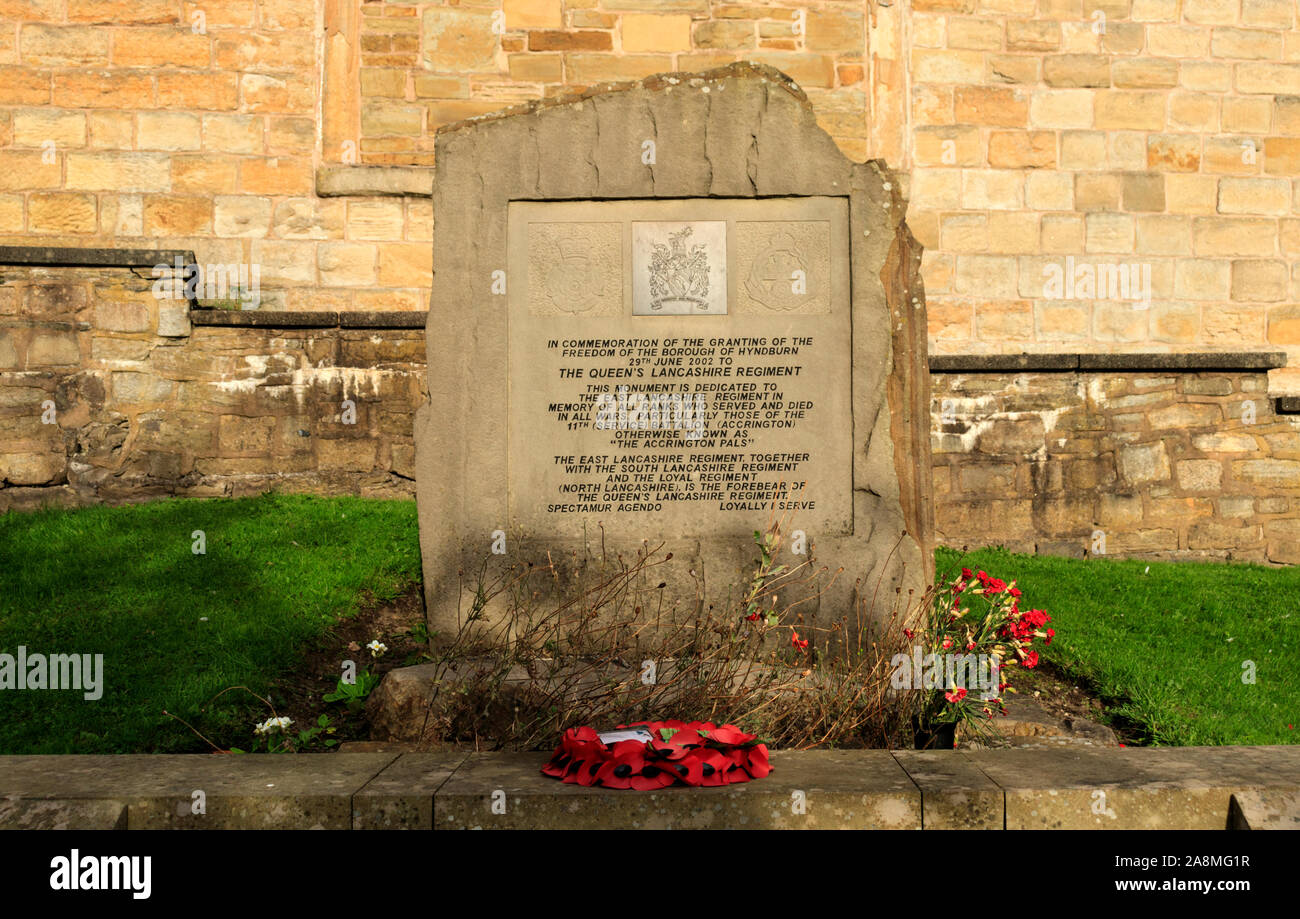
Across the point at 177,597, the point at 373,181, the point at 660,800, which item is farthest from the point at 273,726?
the point at 373,181

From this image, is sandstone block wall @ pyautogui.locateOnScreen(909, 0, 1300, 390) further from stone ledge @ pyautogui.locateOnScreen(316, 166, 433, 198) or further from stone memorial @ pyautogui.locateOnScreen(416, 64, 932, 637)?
stone memorial @ pyautogui.locateOnScreen(416, 64, 932, 637)

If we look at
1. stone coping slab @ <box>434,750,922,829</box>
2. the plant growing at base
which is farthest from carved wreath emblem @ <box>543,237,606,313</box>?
stone coping slab @ <box>434,750,922,829</box>

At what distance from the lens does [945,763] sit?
338 centimetres

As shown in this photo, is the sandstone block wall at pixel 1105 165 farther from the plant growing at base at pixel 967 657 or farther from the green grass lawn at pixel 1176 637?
the plant growing at base at pixel 967 657

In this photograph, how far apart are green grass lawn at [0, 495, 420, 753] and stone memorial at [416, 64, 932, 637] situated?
1.03 meters

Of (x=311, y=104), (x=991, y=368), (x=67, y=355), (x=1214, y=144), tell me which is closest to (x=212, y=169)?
(x=311, y=104)

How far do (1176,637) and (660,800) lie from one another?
393cm

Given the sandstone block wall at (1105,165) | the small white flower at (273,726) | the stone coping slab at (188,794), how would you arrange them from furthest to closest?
the sandstone block wall at (1105,165), the small white flower at (273,726), the stone coping slab at (188,794)

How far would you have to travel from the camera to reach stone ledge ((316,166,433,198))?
359 inches

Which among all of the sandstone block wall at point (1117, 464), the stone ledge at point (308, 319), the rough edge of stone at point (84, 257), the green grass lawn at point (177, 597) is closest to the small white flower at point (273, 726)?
the green grass lawn at point (177, 597)

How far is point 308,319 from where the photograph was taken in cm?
826

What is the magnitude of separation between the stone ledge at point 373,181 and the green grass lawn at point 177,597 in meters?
2.81

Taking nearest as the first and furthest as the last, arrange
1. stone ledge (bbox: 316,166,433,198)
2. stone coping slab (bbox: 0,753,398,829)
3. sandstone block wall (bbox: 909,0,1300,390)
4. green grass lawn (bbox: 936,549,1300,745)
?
stone coping slab (bbox: 0,753,398,829)
green grass lawn (bbox: 936,549,1300,745)
stone ledge (bbox: 316,166,433,198)
sandstone block wall (bbox: 909,0,1300,390)

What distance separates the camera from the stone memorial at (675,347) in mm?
5164
